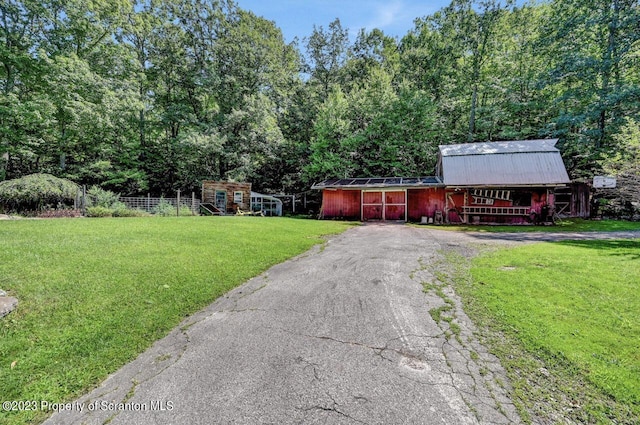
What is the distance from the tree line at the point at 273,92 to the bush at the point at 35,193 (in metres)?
7.09

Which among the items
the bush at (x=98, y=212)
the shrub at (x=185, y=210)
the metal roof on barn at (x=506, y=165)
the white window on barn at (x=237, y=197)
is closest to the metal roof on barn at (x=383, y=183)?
the metal roof on barn at (x=506, y=165)

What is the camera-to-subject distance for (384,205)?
18359 mm

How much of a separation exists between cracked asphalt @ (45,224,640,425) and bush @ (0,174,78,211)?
1406cm

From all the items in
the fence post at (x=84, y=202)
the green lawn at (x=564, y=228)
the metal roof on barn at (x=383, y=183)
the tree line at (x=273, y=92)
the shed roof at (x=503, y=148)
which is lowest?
the green lawn at (x=564, y=228)

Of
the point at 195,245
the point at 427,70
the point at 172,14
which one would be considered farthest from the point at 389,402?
the point at 172,14

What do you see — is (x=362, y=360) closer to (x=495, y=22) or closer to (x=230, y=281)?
(x=230, y=281)

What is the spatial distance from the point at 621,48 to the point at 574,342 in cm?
2356

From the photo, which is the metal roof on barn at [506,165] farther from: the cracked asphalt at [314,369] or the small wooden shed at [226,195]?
the small wooden shed at [226,195]

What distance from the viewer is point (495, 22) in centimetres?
2206

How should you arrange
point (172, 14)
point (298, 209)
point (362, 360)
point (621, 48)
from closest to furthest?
point (362, 360) → point (621, 48) → point (172, 14) → point (298, 209)

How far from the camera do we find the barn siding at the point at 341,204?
746 inches

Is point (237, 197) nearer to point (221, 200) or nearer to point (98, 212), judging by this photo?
point (221, 200)

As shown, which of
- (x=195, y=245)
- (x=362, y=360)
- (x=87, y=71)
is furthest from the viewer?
(x=87, y=71)

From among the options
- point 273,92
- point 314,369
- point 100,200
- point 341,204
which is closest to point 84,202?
point 100,200
